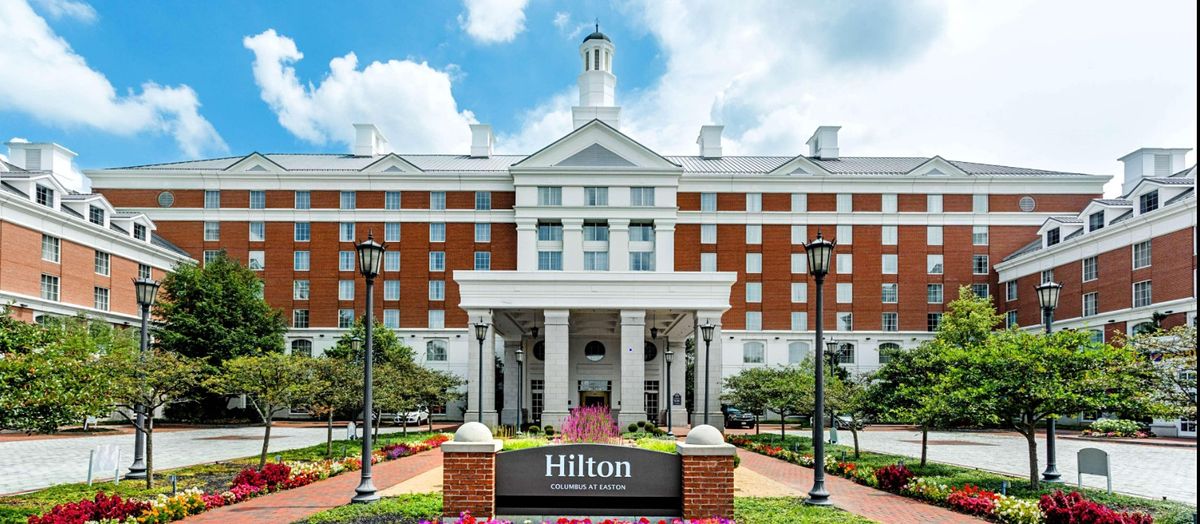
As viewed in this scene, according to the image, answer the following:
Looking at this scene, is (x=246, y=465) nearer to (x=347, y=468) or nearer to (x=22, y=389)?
(x=347, y=468)

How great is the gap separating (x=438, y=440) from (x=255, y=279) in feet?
94.6

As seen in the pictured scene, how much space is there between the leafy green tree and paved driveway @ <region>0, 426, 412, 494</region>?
23.6 ft

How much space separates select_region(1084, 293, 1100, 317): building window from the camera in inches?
2017

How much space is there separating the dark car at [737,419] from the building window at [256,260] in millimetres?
35174

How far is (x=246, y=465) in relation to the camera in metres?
23.5

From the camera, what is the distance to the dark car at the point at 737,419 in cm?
5388

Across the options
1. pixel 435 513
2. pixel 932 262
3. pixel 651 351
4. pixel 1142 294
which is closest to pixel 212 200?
pixel 651 351

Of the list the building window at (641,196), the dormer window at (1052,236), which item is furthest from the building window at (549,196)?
the dormer window at (1052,236)

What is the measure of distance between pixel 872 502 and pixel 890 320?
49.4 meters

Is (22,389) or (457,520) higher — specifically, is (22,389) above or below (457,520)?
above

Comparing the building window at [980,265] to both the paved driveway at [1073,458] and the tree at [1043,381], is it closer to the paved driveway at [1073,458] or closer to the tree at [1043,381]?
the paved driveway at [1073,458]

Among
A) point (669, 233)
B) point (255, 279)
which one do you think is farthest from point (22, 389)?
point (669, 233)

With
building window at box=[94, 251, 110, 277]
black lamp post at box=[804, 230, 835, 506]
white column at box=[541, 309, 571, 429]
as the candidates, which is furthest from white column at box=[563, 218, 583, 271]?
black lamp post at box=[804, 230, 835, 506]

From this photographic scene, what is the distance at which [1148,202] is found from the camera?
4775cm
